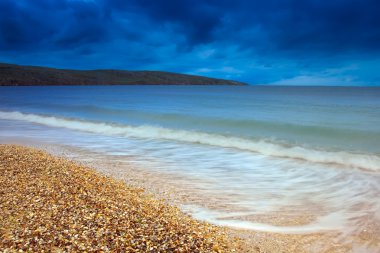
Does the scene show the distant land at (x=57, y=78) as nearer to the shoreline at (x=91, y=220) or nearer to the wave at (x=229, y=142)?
the wave at (x=229, y=142)

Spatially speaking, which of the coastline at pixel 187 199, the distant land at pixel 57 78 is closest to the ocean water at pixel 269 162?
the coastline at pixel 187 199

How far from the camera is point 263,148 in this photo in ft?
42.7

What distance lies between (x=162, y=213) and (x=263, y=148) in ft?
27.8

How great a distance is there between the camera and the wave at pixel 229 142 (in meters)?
10.7

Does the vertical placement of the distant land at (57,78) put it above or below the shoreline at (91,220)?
above

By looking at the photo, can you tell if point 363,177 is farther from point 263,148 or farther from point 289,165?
point 263,148

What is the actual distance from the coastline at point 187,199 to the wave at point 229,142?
17.0ft

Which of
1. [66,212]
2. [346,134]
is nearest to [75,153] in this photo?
[66,212]

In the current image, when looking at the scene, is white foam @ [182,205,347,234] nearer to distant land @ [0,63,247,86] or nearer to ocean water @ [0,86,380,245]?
ocean water @ [0,86,380,245]

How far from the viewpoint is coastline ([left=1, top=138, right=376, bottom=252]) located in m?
4.64

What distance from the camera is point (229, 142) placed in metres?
14.5

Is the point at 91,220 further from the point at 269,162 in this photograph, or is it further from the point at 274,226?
the point at 269,162

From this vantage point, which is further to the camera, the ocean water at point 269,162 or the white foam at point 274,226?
the ocean water at point 269,162

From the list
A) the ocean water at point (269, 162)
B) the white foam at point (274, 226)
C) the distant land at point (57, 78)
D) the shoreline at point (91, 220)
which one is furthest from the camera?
the distant land at point (57, 78)
